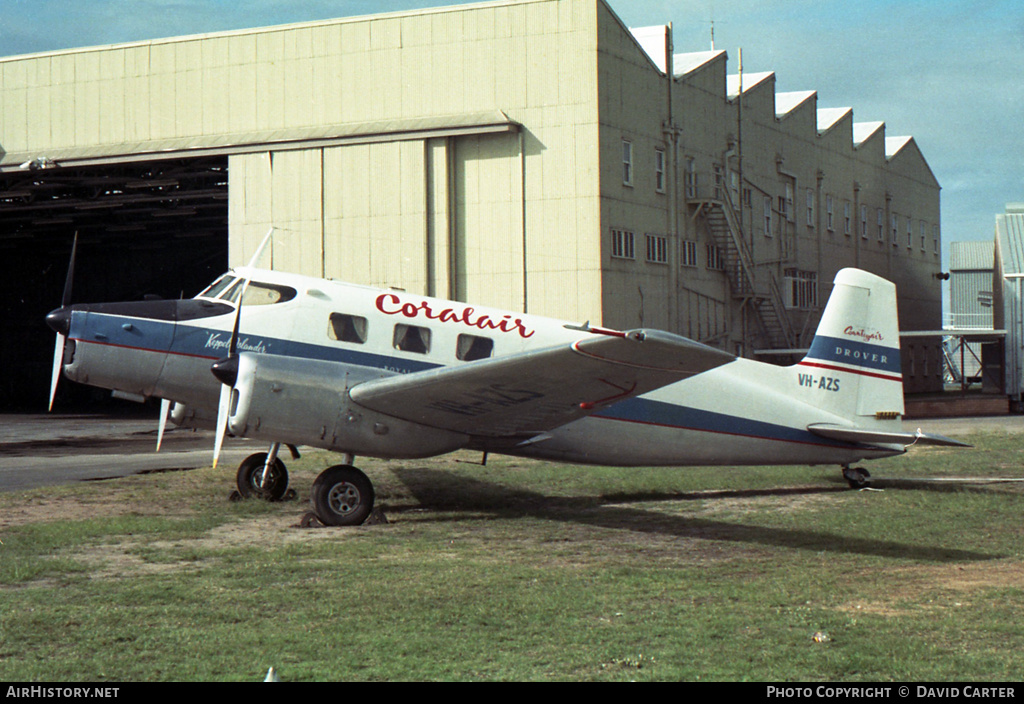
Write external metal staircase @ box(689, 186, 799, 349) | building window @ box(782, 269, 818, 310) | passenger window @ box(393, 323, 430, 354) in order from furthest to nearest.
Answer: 1. building window @ box(782, 269, 818, 310)
2. external metal staircase @ box(689, 186, 799, 349)
3. passenger window @ box(393, 323, 430, 354)

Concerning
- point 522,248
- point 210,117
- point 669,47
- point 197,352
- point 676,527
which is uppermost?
point 669,47

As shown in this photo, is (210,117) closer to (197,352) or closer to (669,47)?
(669,47)

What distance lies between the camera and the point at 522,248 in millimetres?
33469

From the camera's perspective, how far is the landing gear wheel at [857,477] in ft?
55.1

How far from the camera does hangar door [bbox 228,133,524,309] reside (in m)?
33.8

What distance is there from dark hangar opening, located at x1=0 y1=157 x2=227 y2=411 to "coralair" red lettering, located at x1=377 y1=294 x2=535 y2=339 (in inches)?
1181

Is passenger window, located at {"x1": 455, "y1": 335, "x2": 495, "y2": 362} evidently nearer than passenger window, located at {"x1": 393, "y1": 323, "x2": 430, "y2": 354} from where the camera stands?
No

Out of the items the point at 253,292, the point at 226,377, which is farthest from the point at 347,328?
the point at 226,377

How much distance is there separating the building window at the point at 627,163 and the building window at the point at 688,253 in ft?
16.2

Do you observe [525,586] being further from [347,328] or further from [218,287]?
[218,287]

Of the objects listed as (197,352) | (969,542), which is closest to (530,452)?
(197,352)

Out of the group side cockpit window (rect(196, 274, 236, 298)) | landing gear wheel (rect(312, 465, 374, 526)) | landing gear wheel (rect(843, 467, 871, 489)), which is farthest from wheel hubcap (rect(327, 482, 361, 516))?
landing gear wheel (rect(843, 467, 871, 489))

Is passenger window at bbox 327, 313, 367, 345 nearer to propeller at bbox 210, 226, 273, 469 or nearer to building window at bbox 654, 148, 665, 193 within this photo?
propeller at bbox 210, 226, 273, 469

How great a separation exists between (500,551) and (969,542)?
19.2ft
